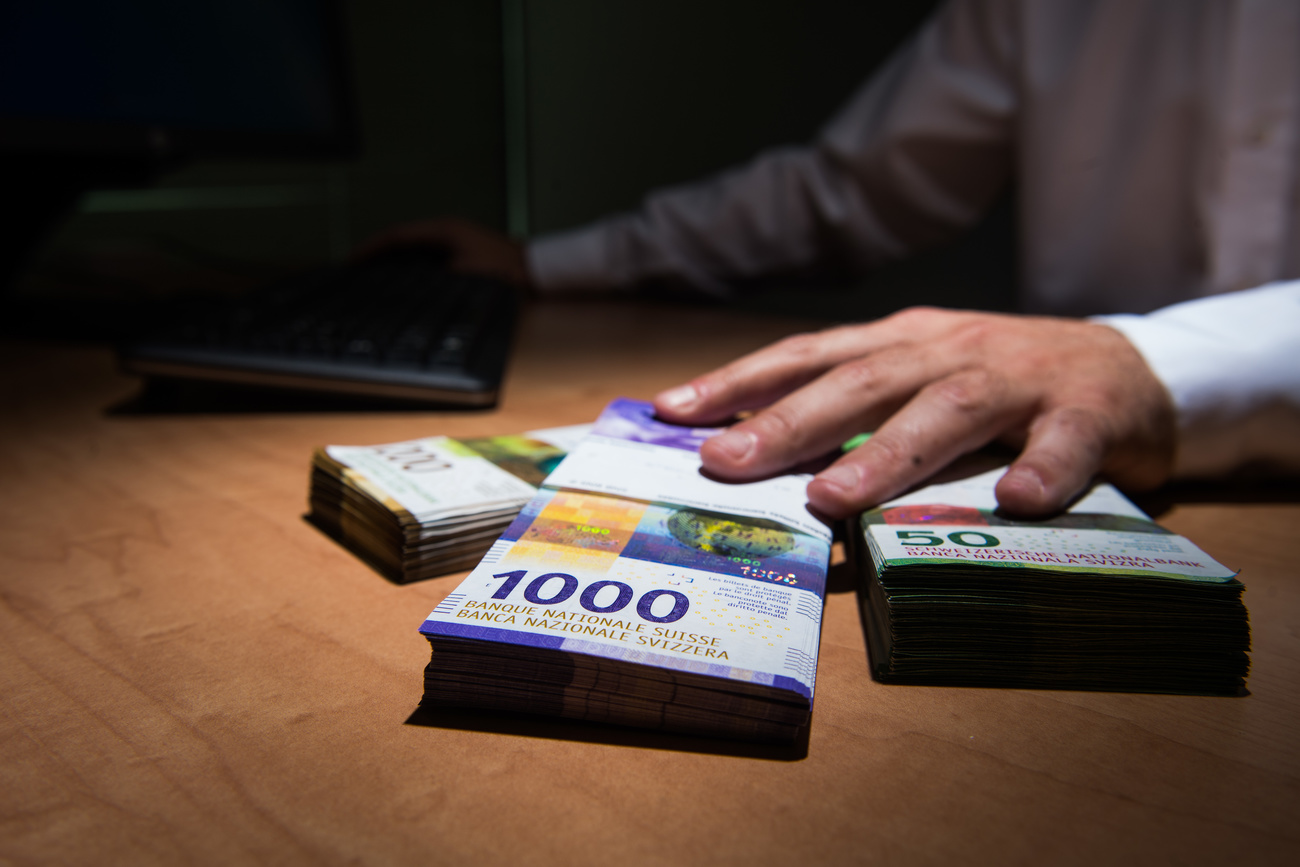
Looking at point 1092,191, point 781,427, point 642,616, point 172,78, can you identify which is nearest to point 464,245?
point 172,78

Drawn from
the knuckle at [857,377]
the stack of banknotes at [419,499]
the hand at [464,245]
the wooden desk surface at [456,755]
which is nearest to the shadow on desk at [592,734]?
the wooden desk surface at [456,755]

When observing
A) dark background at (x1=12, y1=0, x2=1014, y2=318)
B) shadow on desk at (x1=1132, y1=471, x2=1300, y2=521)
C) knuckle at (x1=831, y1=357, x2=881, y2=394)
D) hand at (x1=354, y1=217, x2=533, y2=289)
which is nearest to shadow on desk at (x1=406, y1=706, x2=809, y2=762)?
knuckle at (x1=831, y1=357, x2=881, y2=394)

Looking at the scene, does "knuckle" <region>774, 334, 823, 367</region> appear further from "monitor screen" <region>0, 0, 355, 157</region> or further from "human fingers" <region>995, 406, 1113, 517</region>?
"monitor screen" <region>0, 0, 355, 157</region>

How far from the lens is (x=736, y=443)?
0.45 metres

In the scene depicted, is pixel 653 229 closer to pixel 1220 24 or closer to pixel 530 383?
pixel 530 383

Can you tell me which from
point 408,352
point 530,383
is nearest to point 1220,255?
point 530,383

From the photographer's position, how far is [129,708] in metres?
0.30

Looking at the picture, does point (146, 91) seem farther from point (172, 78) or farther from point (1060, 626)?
point (1060, 626)

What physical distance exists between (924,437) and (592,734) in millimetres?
273

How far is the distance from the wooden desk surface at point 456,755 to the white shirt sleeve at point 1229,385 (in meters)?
0.14

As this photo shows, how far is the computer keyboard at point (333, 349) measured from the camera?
0.65 meters

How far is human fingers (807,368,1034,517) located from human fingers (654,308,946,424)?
7 cm

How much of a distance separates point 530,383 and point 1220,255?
0.77 m

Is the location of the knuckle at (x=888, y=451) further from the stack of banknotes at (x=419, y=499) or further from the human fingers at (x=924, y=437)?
the stack of banknotes at (x=419, y=499)
